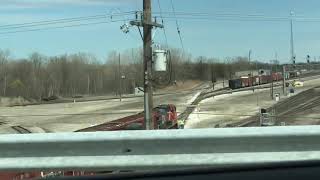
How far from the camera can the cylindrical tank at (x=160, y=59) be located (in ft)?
94.1

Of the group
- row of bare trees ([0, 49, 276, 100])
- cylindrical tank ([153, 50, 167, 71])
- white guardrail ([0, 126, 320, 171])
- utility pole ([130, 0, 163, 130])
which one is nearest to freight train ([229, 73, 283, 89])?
row of bare trees ([0, 49, 276, 100])

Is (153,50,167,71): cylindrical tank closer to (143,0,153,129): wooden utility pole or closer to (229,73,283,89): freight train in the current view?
(143,0,153,129): wooden utility pole

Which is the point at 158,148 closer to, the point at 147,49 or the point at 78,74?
the point at 147,49

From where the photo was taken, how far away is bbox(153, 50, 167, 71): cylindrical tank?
28.7 metres

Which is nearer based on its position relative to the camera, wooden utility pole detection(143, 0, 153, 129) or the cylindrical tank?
the cylindrical tank

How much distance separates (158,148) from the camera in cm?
501

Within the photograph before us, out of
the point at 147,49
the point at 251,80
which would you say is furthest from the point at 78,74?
the point at 147,49

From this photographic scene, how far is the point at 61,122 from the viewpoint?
212 feet

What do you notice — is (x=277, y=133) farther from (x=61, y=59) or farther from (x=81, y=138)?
(x=61, y=59)

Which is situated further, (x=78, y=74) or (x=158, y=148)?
(x=78, y=74)

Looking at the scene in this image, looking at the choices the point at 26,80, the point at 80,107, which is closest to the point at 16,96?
the point at 26,80

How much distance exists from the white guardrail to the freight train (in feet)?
348

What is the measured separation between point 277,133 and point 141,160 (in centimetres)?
111

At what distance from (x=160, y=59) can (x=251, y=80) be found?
88.6 meters
